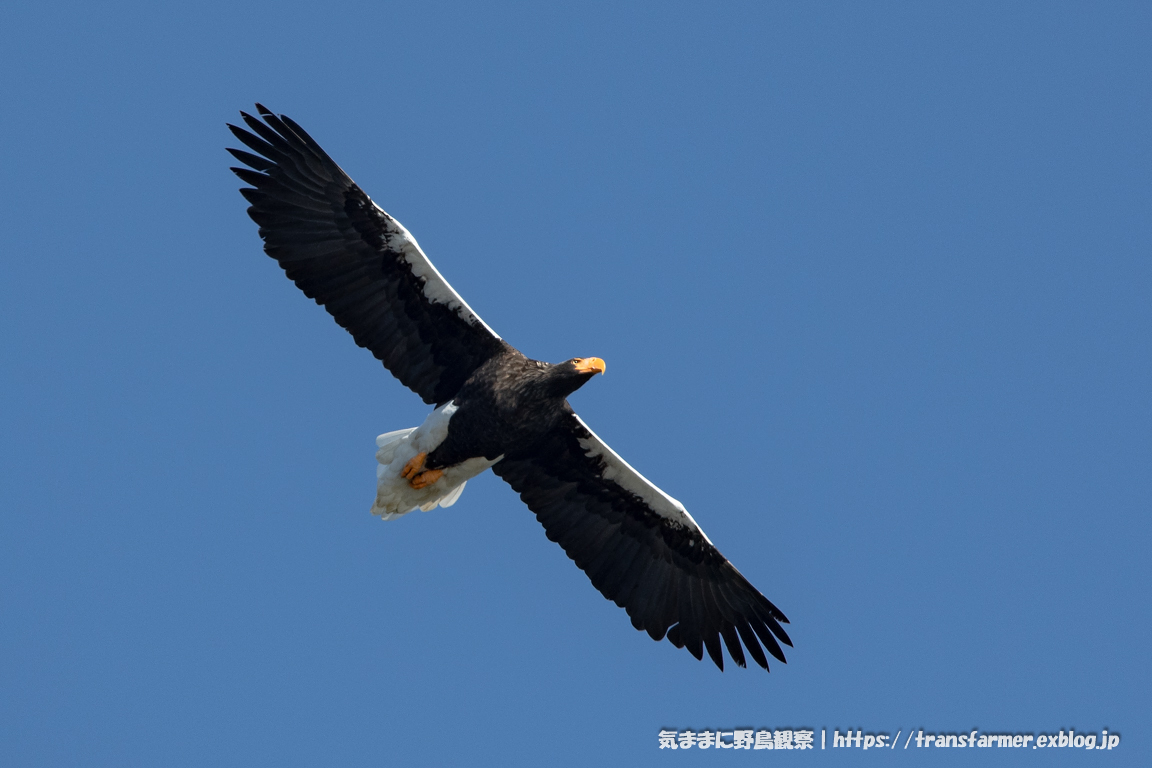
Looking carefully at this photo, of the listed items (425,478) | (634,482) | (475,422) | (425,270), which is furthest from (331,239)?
(634,482)

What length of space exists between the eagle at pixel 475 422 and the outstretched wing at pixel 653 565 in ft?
0.05

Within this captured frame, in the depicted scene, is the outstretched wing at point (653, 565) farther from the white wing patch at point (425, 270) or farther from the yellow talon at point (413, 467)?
the white wing patch at point (425, 270)

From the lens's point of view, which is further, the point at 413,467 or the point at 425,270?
the point at 413,467

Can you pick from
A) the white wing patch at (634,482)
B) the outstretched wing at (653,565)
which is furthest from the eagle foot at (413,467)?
the white wing patch at (634,482)

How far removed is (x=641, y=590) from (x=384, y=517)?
2911 millimetres

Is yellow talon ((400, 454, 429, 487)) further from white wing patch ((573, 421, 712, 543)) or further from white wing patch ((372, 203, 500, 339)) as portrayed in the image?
white wing patch ((573, 421, 712, 543))

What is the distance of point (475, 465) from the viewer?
14.8m

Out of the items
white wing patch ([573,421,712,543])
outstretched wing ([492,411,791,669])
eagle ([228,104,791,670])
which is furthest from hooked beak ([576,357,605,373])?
outstretched wing ([492,411,791,669])

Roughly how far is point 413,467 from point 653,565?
2.85 metres

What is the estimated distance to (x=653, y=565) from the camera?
15.3 metres

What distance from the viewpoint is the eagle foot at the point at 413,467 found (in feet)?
47.9

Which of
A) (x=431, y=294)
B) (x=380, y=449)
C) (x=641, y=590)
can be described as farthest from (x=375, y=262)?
(x=641, y=590)

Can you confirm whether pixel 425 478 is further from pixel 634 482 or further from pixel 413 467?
pixel 634 482

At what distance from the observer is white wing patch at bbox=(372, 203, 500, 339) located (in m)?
14.1
